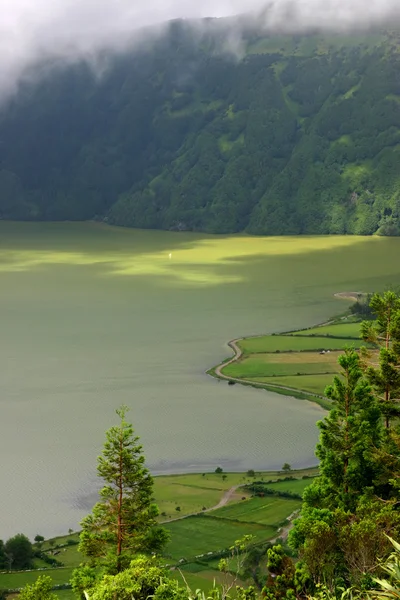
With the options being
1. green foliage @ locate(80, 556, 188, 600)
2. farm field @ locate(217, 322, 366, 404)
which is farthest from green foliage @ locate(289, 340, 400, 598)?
farm field @ locate(217, 322, 366, 404)

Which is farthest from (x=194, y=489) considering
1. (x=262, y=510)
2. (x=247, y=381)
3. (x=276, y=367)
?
(x=276, y=367)

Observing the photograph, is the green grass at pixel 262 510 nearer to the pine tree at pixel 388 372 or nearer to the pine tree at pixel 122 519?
the pine tree at pixel 388 372

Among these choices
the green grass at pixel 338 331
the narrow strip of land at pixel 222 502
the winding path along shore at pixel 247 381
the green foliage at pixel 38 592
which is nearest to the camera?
the green foliage at pixel 38 592

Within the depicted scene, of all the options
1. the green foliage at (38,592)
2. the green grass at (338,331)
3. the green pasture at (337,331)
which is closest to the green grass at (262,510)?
the green foliage at (38,592)

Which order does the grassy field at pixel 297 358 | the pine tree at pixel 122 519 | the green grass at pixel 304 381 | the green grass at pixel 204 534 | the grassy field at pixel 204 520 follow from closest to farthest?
the pine tree at pixel 122 519 < the grassy field at pixel 204 520 < the green grass at pixel 204 534 < the green grass at pixel 304 381 < the grassy field at pixel 297 358

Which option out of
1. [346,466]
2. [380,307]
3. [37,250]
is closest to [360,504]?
[346,466]
